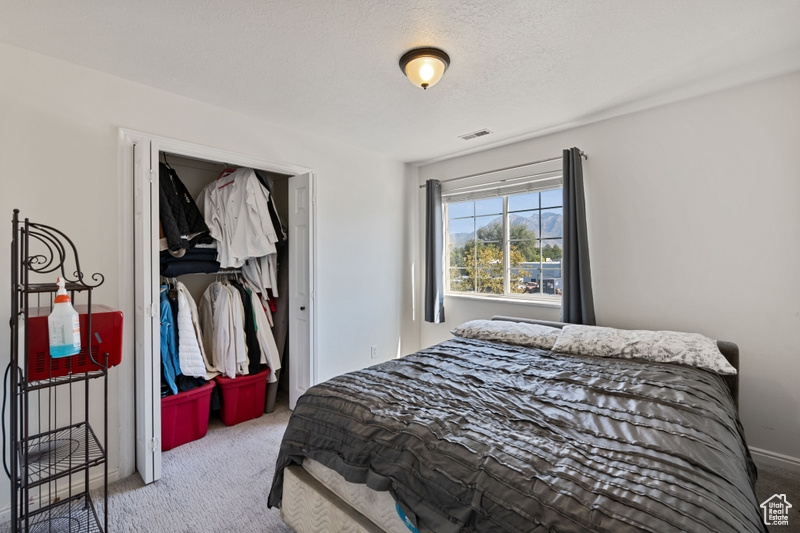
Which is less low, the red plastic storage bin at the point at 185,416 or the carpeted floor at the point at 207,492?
the red plastic storage bin at the point at 185,416

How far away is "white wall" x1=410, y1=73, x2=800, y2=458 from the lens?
89.0 inches

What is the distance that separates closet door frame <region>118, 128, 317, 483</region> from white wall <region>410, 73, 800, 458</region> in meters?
3.21

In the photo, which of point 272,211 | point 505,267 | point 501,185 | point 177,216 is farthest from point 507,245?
point 177,216

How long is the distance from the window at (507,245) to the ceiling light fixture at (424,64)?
5.76ft

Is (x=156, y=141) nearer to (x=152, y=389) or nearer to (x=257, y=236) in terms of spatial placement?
(x=257, y=236)

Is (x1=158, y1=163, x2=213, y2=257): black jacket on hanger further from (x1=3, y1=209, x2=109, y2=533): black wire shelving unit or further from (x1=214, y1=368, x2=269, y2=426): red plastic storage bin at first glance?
(x1=214, y1=368, x2=269, y2=426): red plastic storage bin

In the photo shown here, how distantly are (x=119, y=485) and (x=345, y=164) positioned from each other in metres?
2.94

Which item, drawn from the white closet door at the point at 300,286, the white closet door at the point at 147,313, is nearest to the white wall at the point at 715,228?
the white closet door at the point at 300,286

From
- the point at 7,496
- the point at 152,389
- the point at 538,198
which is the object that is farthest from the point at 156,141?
the point at 538,198

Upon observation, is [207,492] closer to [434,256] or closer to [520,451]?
[520,451]

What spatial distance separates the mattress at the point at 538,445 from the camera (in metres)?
0.99

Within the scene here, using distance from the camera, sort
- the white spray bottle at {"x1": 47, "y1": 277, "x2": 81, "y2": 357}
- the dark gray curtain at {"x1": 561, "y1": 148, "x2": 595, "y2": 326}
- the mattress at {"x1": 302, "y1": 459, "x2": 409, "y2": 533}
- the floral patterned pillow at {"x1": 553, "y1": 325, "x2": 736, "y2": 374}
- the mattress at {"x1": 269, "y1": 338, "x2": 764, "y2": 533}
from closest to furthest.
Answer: the mattress at {"x1": 269, "y1": 338, "x2": 764, "y2": 533} → the mattress at {"x1": 302, "y1": 459, "x2": 409, "y2": 533} → the white spray bottle at {"x1": 47, "y1": 277, "x2": 81, "y2": 357} → the floral patterned pillow at {"x1": 553, "y1": 325, "x2": 736, "y2": 374} → the dark gray curtain at {"x1": 561, "y1": 148, "x2": 595, "y2": 326}

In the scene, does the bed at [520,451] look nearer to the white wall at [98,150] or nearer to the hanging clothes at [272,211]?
the white wall at [98,150]

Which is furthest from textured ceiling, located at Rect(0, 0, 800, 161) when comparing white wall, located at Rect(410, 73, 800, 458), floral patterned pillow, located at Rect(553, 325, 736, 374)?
floral patterned pillow, located at Rect(553, 325, 736, 374)
